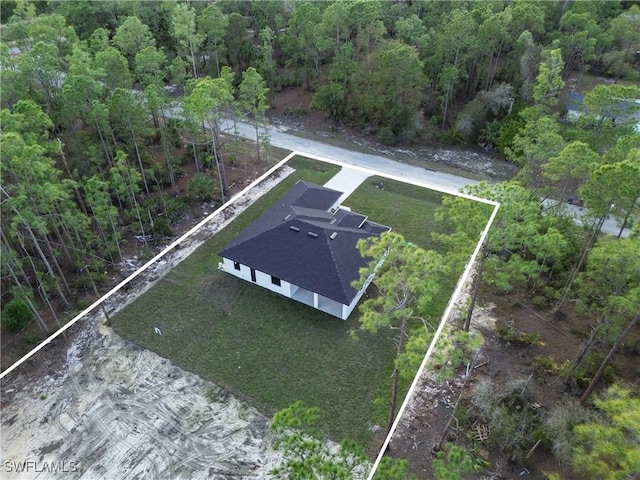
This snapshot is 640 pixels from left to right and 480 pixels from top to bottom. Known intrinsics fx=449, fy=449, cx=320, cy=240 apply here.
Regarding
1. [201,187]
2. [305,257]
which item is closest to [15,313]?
[201,187]

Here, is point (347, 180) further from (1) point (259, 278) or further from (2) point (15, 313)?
(2) point (15, 313)

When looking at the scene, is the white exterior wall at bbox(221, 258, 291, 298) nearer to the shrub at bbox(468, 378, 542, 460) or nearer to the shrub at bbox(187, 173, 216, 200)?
the shrub at bbox(187, 173, 216, 200)

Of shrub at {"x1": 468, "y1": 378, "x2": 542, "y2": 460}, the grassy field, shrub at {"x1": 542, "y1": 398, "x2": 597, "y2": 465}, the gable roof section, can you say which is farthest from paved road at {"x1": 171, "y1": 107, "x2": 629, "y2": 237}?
shrub at {"x1": 542, "y1": 398, "x2": 597, "y2": 465}

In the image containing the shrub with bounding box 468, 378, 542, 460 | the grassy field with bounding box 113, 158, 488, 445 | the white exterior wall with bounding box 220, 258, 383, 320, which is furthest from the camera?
the white exterior wall with bounding box 220, 258, 383, 320

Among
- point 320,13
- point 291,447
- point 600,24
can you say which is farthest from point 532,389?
point 600,24

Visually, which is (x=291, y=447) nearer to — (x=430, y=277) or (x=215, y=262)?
(x=430, y=277)

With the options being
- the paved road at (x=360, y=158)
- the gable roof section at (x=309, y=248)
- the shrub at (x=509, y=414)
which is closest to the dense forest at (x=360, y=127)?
the shrub at (x=509, y=414)
